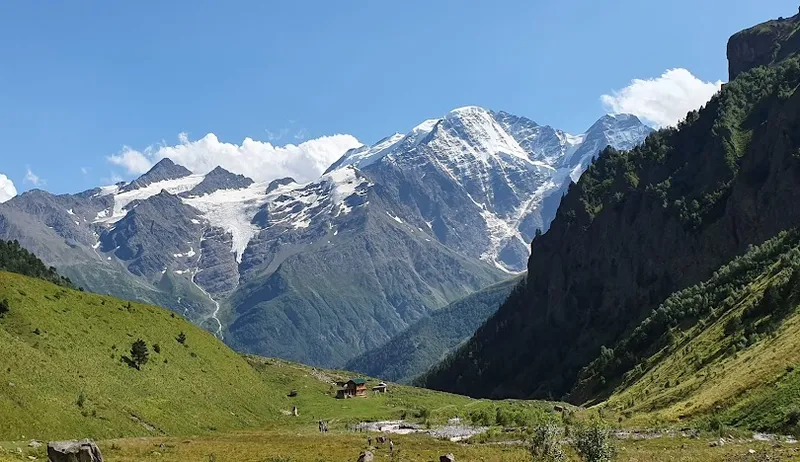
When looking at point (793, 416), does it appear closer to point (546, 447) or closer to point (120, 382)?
point (546, 447)

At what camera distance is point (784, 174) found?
566 feet

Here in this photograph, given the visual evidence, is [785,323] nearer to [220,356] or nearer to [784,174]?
[220,356]

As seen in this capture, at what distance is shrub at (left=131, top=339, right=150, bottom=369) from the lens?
8888 cm

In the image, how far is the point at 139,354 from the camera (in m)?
89.3

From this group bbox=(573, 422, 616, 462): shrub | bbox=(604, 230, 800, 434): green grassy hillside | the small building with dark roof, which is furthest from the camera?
the small building with dark roof

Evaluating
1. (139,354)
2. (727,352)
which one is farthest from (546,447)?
(139,354)

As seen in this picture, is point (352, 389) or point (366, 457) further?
point (352, 389)

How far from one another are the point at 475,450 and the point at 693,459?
16.9m

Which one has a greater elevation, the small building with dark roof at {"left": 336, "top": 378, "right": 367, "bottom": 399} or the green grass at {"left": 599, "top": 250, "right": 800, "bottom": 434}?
the small building with dark roof at {"left": 336, "top": 378, "right": 367, "bottom": 399}

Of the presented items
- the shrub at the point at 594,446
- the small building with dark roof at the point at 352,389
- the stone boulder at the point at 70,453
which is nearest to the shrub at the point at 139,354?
the stone boulder at the point at 70,453

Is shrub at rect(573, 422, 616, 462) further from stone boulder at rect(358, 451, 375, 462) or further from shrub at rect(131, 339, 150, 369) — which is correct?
shrub at rect(131, 339, 150, 369)

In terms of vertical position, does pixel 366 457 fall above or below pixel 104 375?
below

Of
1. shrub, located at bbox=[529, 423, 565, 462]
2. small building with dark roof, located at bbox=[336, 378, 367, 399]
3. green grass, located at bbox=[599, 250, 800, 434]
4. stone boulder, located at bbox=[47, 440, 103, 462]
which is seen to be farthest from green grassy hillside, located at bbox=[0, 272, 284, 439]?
green grass, located at bbox=[599, 250, 800, 434]

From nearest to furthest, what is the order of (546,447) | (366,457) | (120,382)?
(546,447)
(366,457)
(120,382)
